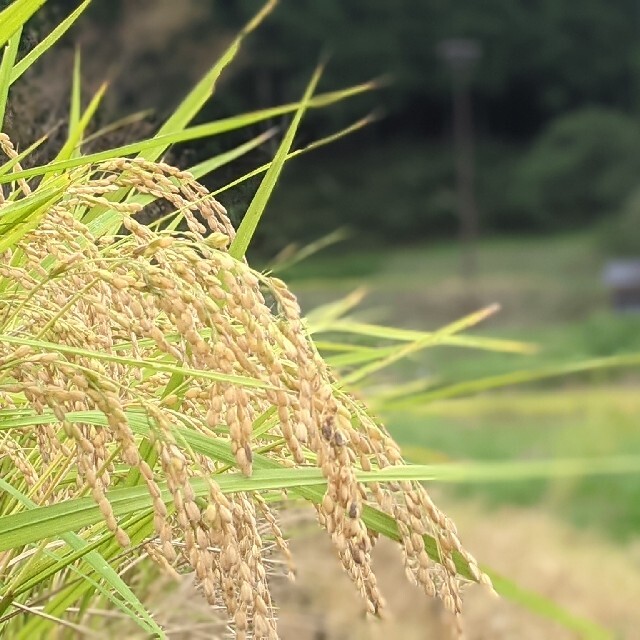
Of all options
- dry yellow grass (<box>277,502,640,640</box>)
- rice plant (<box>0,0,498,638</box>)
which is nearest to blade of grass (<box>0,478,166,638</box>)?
rice plant (<box>0,0,498,638</box>)

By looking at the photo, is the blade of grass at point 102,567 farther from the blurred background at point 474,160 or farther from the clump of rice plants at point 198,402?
the blurred background at point 474,160

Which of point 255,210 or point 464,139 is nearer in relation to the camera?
point 255,210

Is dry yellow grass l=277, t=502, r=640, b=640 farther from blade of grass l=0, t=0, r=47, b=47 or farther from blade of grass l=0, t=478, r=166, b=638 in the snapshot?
blade of grass l=0, t=0, r=47, b=47

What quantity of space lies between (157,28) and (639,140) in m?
14.9

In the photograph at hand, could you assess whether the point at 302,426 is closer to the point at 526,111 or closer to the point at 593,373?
the point at 593,373

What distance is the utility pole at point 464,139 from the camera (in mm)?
13570

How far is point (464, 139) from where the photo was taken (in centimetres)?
2188

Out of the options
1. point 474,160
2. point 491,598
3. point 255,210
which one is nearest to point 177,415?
point 255,210

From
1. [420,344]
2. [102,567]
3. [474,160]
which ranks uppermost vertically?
[102,567]

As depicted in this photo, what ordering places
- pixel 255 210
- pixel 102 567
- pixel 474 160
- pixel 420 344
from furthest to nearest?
pixel 474 160, pixel 420 344, pixel 255 210, pixel 102 567

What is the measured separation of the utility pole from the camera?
44.5ft

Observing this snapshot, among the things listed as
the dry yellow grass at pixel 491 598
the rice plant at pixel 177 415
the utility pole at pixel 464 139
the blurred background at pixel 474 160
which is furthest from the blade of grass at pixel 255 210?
the utility pole at pixel 464 139

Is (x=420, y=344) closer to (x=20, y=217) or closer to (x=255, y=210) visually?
(x=255, y=210)

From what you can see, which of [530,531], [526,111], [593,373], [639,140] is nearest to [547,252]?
[639,140]
